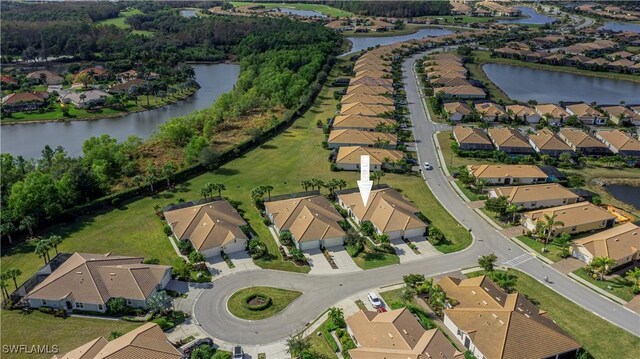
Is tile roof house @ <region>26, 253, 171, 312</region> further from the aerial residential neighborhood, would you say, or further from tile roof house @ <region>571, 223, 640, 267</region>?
tile roof house @ <region>571, 223, 640, 267</region>

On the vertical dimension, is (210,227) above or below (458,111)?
below

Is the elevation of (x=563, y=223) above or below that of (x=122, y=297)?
above

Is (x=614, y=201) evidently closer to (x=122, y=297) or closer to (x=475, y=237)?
(x=475, y=237)

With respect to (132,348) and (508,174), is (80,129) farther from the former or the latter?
(508,174)

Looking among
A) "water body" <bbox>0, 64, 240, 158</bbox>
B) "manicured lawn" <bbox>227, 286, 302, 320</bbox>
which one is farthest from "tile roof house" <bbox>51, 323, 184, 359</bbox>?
"water body" <bbox>0, 64, 240, 158</bbox>

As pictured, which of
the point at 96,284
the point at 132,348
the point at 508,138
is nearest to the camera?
the point at 132,348

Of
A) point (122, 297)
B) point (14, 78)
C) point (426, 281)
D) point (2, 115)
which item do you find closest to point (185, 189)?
point (122, 297)

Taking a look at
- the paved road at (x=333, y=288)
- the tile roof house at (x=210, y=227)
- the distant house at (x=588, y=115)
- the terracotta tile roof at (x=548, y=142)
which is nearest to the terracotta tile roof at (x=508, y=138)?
the terracotta tile roof at (x=548, y=142)

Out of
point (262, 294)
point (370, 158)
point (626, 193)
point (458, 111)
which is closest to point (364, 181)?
point (370, 158)
